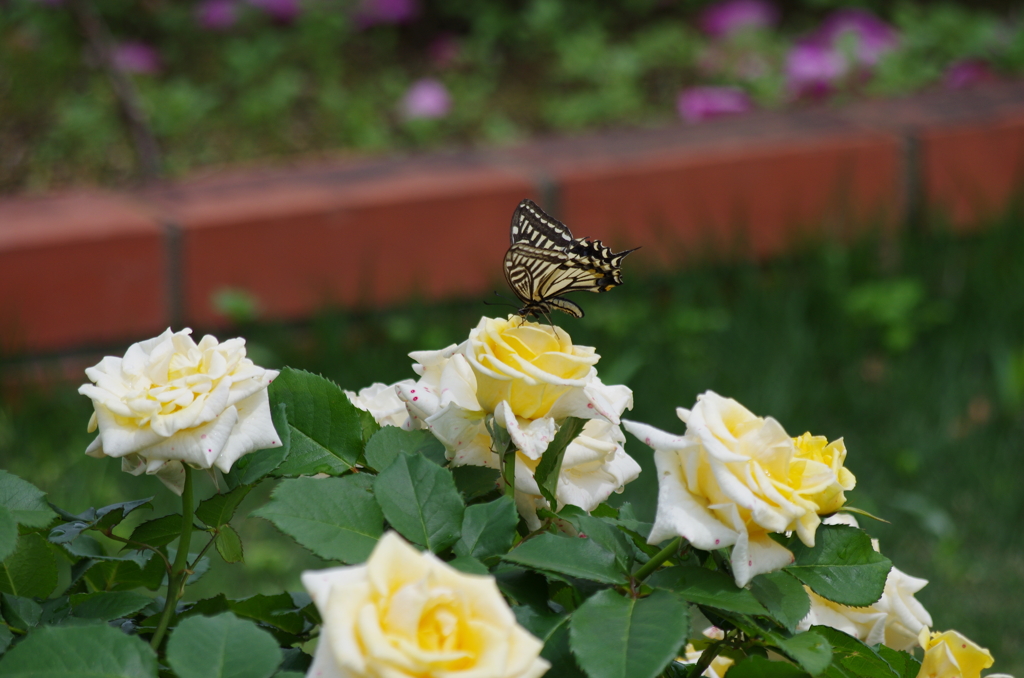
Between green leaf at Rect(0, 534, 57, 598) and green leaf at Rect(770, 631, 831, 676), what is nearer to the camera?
green leaf at Rect(770, 631, 831, 676)

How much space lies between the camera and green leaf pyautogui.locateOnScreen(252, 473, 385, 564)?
584 millimetres

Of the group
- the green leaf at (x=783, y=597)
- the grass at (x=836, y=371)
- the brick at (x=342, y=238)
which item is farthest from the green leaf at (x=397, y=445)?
the brick at (x=342, y=238)

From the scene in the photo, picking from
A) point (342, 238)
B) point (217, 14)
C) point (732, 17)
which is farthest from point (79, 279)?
point (732, 17)

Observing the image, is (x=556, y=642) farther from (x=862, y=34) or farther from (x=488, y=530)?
(x=862, y=34)

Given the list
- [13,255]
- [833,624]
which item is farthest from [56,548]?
[13,255]

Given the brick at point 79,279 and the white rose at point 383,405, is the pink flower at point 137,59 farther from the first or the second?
the white rose at point 383,405

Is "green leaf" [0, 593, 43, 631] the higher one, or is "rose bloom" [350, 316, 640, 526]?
"rose bloom" [350, 316, 640, 526]

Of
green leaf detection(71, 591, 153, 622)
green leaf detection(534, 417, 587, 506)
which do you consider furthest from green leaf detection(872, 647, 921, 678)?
green leaf detection(71, 591, 153, 622)

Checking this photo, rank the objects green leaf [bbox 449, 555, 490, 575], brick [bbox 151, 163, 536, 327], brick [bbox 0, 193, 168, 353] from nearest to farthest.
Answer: green leaf [bbox 449, 555, 490, 575] → brick [bbox 0, 193, 168, 353] → brick [bbox 151, 163, 536, 327]

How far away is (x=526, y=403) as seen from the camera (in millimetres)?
657

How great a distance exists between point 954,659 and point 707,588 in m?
0.25

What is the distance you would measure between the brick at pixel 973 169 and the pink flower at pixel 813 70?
1.65 feet

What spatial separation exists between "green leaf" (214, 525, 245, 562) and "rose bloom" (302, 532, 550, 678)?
0.27m

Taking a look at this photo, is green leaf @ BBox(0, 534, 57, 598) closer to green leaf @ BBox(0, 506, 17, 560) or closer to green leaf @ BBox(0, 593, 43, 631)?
green leaf @ BBox(0, 593, 43, 631)
